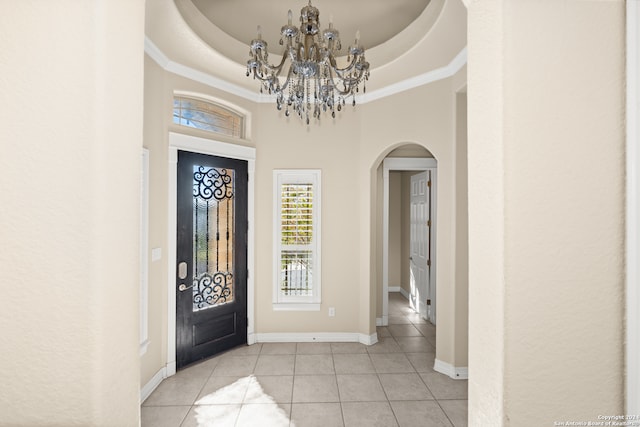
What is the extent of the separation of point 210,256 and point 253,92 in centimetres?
206

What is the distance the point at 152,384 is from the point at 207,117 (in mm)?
2744

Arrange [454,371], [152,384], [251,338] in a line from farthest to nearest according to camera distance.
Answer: [251,338]
[454,371]
[152,384]

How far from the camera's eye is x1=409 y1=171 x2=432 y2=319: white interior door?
4613 millimetres

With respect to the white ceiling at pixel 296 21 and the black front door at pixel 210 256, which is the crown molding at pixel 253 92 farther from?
the black front door at pixel 210 256

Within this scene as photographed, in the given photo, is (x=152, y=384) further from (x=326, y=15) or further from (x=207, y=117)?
(x=326, y=15)

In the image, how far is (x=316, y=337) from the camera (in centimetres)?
374

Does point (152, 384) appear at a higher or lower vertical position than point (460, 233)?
lower

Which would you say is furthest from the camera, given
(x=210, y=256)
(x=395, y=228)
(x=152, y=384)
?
(x=395, y=228)

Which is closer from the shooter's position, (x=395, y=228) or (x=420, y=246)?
(x=420, y=246)

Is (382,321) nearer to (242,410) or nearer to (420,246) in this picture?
(420,246)

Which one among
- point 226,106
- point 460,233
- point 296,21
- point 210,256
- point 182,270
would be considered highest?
point 296,21

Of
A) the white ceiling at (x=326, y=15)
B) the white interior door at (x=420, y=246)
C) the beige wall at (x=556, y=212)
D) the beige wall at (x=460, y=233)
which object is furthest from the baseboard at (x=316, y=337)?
the white ceiling at (x=326, y=15)

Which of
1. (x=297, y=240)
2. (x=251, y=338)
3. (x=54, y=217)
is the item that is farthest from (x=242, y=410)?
(x=54, y=217)

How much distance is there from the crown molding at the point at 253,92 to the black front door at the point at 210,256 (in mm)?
818
